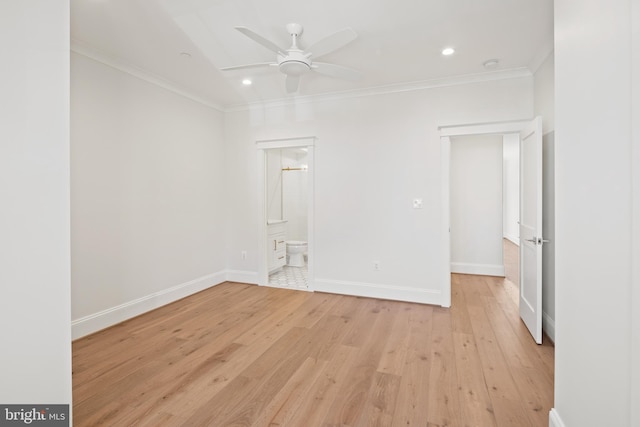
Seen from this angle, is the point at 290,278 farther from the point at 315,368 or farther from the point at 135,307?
the point at 315,368

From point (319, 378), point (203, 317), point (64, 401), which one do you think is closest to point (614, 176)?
point (319, 378)

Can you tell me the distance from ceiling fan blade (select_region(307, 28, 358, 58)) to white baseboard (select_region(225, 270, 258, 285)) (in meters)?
3.28

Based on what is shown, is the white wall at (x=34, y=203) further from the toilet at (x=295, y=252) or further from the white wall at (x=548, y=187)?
the toilet at (x=295, y=252)

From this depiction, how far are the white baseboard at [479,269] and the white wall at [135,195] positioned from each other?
160 inches

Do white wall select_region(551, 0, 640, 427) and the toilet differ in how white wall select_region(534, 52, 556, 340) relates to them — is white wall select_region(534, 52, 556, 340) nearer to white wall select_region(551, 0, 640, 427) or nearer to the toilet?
white wall select_region(551, 0, 640, 427)

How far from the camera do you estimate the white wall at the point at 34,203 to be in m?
1.15

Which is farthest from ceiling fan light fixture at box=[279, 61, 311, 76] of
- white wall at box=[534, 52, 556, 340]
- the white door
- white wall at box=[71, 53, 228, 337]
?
white wall at box=[534, 52, 556, 340]

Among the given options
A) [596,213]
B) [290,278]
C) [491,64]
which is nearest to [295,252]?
[290,278]

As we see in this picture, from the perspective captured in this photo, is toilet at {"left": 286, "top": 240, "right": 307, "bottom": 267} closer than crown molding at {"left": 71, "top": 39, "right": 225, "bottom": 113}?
No

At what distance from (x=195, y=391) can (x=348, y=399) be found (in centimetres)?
102

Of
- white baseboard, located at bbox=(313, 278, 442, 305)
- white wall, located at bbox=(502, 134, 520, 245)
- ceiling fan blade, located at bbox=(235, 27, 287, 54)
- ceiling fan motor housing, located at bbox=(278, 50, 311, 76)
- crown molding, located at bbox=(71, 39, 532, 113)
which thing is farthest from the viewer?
white wall, located at bbox=(502, 134, 520, 245)

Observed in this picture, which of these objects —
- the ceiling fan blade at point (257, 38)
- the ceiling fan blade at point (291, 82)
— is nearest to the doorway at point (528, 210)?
the ceiling fan blade at point (291, 82)

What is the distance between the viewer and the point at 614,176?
1086 mm

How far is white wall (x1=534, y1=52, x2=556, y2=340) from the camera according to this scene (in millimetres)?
2881
